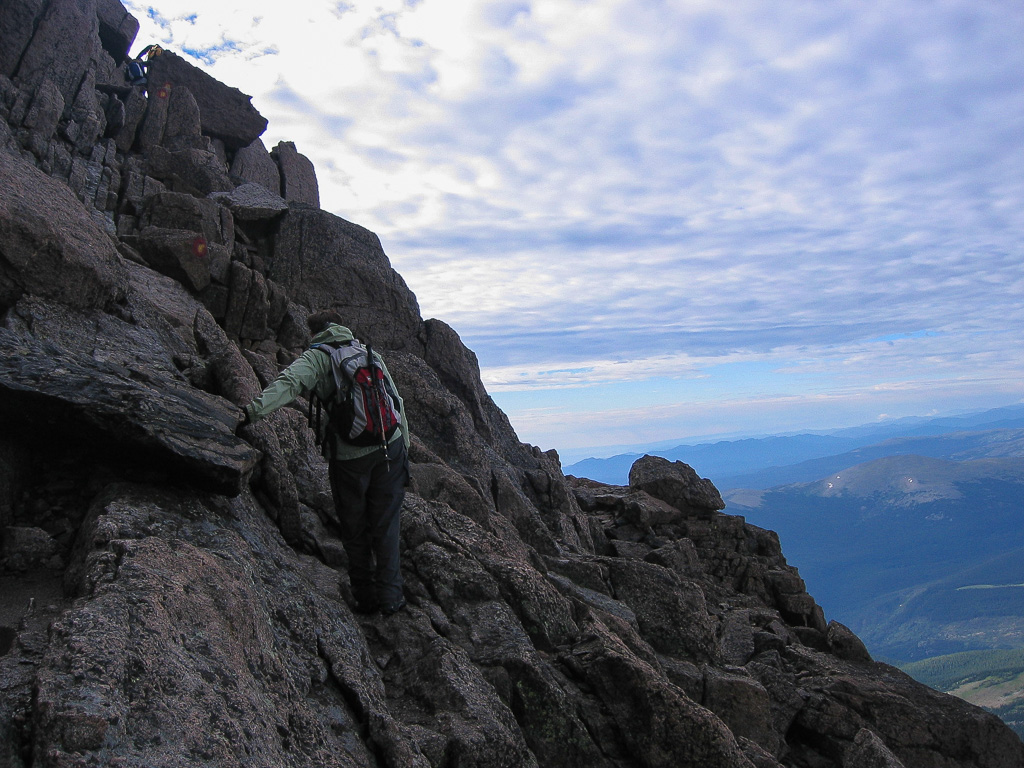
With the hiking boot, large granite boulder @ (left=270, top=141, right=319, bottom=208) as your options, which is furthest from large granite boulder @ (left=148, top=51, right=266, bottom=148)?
the hiking boot

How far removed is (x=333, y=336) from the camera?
13906mm

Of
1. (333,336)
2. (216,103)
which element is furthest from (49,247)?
(216,103)

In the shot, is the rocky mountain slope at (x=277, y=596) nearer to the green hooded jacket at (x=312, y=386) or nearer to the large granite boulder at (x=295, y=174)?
the green hooded jacket at (x=312, y=386)

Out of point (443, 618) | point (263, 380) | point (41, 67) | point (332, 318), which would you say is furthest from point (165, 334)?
point (41, 67)

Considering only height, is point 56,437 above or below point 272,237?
below

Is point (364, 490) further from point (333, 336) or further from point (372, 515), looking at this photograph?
point (333, 336)

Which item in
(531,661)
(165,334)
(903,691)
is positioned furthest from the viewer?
(903,691)

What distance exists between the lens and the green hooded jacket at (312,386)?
12367 millimetres

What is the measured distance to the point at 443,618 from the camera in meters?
14.4

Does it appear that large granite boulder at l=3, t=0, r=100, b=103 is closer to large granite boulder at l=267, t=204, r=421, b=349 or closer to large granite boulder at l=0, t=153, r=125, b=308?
large granite boulder at l=267, t=204, r=421, b=349

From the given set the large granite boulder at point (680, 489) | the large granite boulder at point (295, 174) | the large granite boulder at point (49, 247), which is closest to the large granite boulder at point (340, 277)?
the large granite boulder at point (49, 247)

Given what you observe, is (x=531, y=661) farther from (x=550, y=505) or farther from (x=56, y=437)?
(x=550, y=505)

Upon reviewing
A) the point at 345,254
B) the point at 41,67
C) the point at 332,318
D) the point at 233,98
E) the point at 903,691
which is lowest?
the point at 903,691

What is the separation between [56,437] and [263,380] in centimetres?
941
